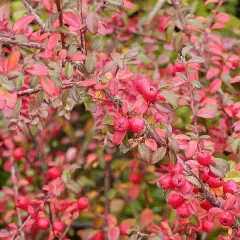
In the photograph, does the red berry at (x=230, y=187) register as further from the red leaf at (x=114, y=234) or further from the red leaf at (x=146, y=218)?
the red leaf at (x=146, y=218)

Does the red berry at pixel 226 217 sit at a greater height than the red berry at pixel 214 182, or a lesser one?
lesser

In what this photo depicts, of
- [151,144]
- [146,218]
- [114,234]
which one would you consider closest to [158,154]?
[151,144]

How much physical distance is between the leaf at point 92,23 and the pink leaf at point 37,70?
15cm

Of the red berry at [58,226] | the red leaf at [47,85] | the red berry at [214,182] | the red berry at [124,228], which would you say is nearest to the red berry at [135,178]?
the red berry at [124,228]

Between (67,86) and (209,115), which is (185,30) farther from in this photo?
(67,86)

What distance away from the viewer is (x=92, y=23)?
1.25 m

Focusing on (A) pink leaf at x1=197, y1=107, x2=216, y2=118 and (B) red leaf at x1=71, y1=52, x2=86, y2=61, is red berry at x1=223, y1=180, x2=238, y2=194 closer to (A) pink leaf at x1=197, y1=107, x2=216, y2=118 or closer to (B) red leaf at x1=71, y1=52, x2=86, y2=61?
(A) pink leaf at x1=197, y1=107, x2=216, y2=118

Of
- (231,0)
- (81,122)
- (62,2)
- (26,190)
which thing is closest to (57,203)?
(26,190)

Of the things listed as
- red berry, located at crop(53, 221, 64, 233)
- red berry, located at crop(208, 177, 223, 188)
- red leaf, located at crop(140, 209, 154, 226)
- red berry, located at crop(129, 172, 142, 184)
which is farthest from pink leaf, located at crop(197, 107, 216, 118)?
red berry, located at crop(129, 172, 142, 184)

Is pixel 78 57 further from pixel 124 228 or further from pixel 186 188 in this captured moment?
pixel 124 228

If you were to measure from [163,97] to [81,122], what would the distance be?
2.34 m

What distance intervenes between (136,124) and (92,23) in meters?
0.27

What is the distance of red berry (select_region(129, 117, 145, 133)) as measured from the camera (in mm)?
1256

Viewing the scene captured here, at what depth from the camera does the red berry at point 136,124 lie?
49.4 inches
